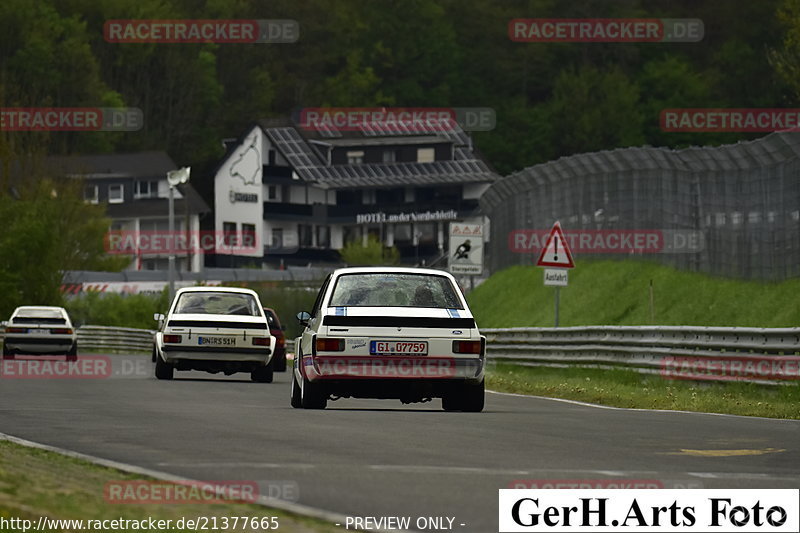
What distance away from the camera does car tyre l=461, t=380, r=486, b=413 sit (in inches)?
701

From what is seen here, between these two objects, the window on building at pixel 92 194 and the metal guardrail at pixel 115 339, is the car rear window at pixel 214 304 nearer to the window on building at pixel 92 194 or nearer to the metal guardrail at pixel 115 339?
the metal guardrail at pixel 115 339

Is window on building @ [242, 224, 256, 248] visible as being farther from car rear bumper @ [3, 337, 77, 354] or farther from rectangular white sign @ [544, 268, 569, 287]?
rectangular white sign @ [544, 268, 569, 287]

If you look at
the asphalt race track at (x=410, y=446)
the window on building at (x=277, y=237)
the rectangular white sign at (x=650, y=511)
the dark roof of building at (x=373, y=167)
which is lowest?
the asphalt race track at (x=410, y=446)

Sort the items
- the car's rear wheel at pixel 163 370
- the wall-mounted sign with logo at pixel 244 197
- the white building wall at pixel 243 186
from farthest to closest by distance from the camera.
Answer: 1. the wall-mounted sign with logo at pixel 244 197
2. the white building wall at pixel 243 186
3. the car's rear wheel at pixel 163 370

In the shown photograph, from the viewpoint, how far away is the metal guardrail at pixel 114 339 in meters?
59.3

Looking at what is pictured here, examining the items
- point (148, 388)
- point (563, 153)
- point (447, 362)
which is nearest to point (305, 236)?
point (563, 153)

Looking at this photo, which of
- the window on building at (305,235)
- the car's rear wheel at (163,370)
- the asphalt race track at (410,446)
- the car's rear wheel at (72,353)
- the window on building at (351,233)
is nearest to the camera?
the asphalt race track at (410,446)

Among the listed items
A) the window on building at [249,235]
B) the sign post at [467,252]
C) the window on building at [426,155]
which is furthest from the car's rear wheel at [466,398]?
the window on building at [426,155]

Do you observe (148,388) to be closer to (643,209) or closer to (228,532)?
(643,209)

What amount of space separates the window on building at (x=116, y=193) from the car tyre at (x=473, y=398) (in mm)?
102085

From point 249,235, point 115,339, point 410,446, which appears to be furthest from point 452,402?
point 249,235

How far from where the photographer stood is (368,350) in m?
17.0

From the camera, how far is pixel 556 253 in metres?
28.6

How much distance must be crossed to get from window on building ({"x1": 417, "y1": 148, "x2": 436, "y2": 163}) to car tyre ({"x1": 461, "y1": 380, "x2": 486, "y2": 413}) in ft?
337
